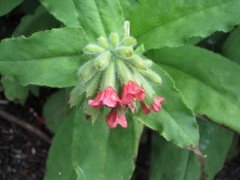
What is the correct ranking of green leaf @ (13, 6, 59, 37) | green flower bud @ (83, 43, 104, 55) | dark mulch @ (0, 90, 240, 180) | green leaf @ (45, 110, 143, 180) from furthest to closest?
dark mulch @ (0, 90, 240, 180), green leaf @ (13, 6, 59, 37), green leaf @ (45, 110, 143, 180), green flower bud @ (83, 43, 104, 55)

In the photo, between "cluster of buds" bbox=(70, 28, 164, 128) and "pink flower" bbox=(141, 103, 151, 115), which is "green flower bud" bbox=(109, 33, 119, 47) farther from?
"pink flower" bbox=(141, 103, 151, 115)

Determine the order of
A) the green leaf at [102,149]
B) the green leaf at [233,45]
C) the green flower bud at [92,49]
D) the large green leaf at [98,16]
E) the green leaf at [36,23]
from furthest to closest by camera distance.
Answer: the green leaf at [36,23] → the green leaf at [233,45] → the green leaf at [102,149] → the large green leaf at [98,16] → the green flower bud at [92,49]

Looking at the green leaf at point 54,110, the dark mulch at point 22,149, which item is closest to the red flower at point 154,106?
the green leaf at point 54,110

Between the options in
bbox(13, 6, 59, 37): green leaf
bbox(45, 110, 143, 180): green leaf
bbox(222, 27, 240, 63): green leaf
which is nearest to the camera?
bbox(45, 110, 143, 180): green leaf

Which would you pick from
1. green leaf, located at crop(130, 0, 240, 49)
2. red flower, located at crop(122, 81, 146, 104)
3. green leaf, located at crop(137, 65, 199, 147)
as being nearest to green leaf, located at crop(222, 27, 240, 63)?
green leaf, located at crop(130, 0, 240, 49)

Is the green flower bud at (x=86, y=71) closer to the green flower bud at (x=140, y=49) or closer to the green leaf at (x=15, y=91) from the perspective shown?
the green flower bud at (x=140, y=49)

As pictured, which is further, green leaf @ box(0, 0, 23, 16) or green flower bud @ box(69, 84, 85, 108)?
green leaf @ box(0, 0, 23, 16)

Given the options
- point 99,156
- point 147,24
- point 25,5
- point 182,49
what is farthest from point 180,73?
point 25,5
